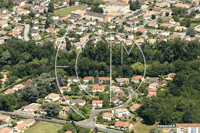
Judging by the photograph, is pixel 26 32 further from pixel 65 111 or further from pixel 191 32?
pixel 65 111

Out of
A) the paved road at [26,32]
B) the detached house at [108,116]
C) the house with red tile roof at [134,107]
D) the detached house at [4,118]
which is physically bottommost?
the detached house at [4,118]

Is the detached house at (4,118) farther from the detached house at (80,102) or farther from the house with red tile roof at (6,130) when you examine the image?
the detached house at (80,102)

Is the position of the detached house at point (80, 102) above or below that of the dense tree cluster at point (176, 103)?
below

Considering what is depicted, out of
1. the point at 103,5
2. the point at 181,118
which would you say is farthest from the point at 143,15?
the point at 181,118

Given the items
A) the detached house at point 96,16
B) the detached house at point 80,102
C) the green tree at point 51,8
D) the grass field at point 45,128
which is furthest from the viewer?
the green tree at point 51,8

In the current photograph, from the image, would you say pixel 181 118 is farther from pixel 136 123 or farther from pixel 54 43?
pixel 54 43

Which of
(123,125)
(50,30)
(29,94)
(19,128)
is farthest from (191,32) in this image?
(19,128)

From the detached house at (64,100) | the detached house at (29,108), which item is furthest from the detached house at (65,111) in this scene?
the detached house at (29,108)
